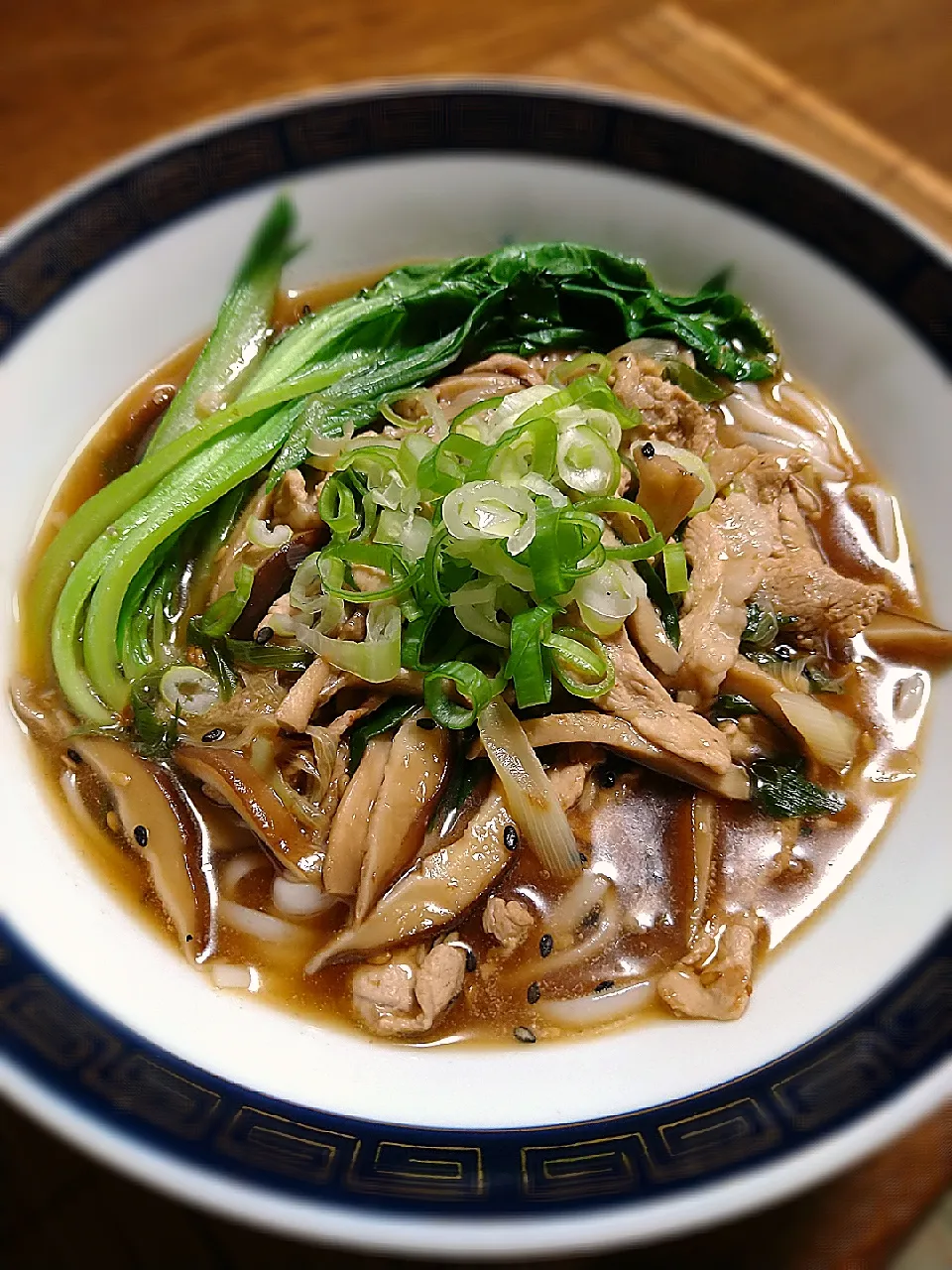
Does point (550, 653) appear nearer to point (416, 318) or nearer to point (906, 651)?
point (906, 651)

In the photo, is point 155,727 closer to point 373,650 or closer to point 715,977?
point 373,650

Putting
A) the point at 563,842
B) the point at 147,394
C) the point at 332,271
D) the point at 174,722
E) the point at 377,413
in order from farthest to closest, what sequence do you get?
the point at 332,271 → the point at 147,394 → the point at 377,413 → the point at 174,722 → the point at 563,842

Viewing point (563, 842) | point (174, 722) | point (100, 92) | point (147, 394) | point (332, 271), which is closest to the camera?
point (563, 842)

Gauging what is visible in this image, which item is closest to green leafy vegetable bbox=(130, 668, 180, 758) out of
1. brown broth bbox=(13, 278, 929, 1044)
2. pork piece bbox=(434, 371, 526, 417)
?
brown broth bbox=(13, 278, 929, 1044)

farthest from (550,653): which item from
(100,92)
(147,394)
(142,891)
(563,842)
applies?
(100,92)

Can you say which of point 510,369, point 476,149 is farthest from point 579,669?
point 476,149

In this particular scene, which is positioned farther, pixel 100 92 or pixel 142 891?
pixel 100 92

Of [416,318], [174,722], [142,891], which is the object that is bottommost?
[142,891]

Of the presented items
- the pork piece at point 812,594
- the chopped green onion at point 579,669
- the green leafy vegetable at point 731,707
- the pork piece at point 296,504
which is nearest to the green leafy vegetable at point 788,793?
the green leafy vegetable at point 731,707

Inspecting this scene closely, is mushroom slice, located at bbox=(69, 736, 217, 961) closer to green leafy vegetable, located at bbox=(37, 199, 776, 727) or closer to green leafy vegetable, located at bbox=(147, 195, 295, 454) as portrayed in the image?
green leafy vegetable, located at bbox=(37, 199, 776, 727)
